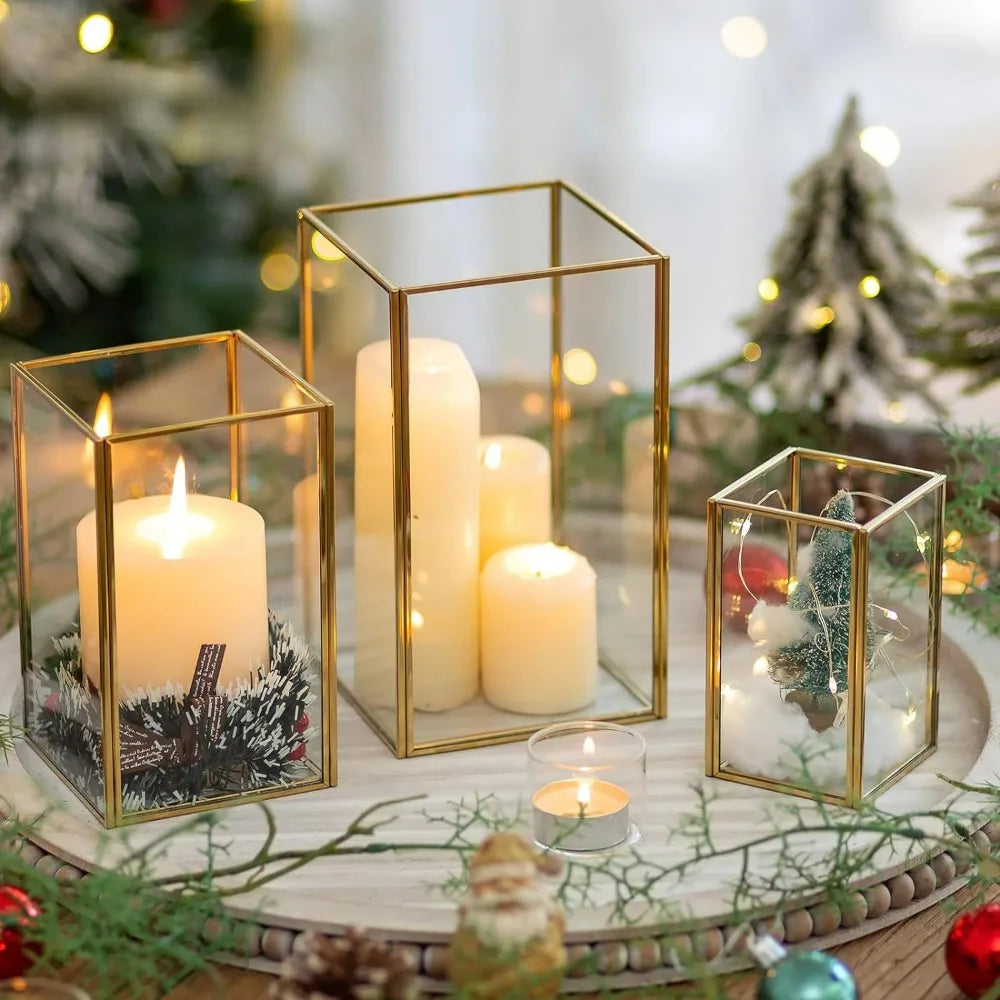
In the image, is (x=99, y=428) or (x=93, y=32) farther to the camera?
(x=93, y=32)

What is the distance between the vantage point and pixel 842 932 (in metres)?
0.81

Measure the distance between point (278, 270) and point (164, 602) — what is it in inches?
44.3

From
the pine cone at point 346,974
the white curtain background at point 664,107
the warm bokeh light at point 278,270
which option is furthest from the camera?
the warm bokeh light at point 278,270

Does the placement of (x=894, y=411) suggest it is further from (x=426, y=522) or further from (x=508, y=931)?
(x=508, y=931)

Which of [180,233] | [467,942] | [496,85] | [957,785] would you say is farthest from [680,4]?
[467,942]

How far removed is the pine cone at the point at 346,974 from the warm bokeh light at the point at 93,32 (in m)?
1.04

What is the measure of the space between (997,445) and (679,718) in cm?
32

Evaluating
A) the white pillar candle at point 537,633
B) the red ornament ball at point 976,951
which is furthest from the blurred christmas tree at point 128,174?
the red ornament ball at point 976,951

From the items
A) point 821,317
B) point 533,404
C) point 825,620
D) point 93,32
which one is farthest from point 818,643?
point 93,32

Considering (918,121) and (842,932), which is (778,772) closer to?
(842,932)

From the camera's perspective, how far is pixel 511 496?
1.06 m

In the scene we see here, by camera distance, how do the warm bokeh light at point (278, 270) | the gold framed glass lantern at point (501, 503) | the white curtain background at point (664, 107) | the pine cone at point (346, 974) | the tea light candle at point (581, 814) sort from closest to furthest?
the pine cone at point (346, 974), the tea light candle at point (581, 814), the gold framed glass lantern at point (501, 503), the white curtain background at point (664, 107), the warm bokeh light at point (278, 270)

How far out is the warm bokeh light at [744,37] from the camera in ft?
6.07

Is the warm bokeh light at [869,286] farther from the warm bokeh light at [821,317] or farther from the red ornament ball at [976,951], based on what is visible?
the red ornament ball at [976,951]
